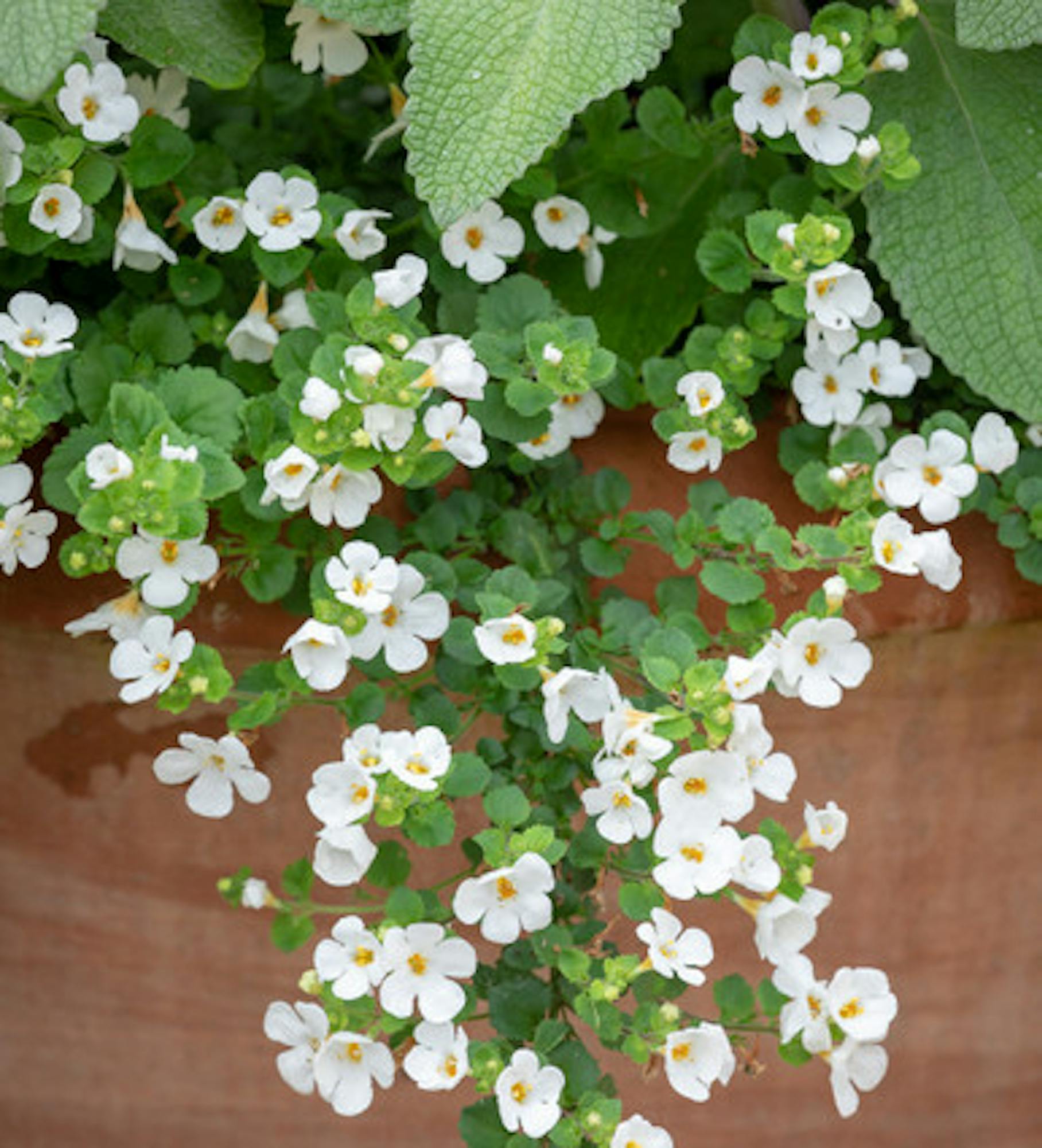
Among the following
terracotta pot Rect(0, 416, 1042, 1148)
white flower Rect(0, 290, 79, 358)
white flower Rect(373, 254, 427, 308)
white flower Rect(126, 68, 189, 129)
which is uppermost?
white flower Rect(126, 68, 189, 129)

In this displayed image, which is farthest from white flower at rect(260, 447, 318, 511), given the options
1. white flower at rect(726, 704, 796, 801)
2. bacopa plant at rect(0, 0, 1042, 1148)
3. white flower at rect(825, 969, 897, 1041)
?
white flower at rect(825, 969, 897, 1041)

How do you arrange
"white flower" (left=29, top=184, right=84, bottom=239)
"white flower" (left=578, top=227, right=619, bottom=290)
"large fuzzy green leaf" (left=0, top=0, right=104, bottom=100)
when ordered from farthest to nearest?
"white flower" (left=578, top=227, right=619, bottom=290) < "white flower" (left=29, top=184, right=84, bottom=239) < "large fuzzy green leaf" (left=0, top=0, right=104, bottom=100)

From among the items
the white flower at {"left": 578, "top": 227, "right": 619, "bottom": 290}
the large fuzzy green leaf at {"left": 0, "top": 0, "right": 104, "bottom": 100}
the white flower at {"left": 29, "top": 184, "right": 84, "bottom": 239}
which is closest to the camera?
the large fuzzy green leaf at {"left": 0, "top": 0, "right": 104, "bottom": 100}

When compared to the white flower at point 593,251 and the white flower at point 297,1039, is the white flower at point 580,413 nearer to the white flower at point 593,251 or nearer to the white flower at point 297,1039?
the white flower at point 593,251

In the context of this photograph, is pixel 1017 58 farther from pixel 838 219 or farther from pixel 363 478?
pixel 363 478

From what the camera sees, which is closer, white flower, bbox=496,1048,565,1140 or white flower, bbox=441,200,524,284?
white flower, bbox=496,1048,565,1140

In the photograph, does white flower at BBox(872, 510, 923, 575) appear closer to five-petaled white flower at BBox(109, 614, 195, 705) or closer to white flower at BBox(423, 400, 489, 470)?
white flower at BBox(423, 400, 489, 470)

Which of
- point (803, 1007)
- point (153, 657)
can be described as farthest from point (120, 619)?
point (803, 1007)

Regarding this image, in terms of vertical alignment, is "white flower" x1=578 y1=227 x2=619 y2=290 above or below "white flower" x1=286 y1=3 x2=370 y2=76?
below
